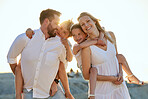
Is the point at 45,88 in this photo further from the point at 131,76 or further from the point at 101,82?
the point at 131,76

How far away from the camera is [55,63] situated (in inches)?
155

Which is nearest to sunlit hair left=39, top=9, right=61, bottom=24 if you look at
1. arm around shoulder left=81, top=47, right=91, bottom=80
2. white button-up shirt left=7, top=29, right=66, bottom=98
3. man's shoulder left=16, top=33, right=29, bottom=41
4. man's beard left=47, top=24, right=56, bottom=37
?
man's beard left=47, top=24, right=56, bottom=37

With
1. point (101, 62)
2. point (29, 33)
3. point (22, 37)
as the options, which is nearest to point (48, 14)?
point (29, 33)

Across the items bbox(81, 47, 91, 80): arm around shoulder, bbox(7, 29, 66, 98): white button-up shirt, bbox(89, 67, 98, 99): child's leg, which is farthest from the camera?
bbox(7, 29, 66, 98): white button-up shirt

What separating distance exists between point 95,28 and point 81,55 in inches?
24.2

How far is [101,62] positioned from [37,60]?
1.18 m

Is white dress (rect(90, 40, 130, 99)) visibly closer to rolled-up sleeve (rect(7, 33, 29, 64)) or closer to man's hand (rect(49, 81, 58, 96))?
man's hand (rect(49, 81, 58, 96))

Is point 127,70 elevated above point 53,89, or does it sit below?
above

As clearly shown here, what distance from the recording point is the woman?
3701 mm

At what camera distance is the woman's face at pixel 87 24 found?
3.87 metres

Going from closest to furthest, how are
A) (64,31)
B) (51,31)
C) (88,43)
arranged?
(88,43) < (51,31) < (64,31)

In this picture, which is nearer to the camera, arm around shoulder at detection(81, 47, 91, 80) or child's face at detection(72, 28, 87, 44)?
arm around shoulder at detection(81, 47, 91, 80)

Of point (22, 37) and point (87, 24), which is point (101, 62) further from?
point (22, 37)

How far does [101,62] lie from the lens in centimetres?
379
